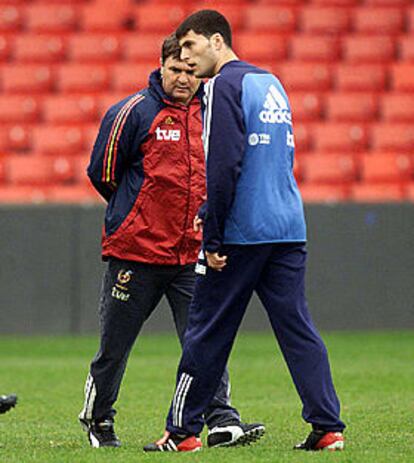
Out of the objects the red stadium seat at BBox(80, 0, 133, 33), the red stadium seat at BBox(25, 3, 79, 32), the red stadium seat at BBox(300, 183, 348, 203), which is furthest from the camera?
the red stadium seat at BBox(25, 3, 79, 32)

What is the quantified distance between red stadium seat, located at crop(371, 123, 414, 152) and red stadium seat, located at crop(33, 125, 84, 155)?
10.8ft

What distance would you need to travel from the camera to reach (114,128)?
727cm

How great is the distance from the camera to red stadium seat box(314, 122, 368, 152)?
1700cm

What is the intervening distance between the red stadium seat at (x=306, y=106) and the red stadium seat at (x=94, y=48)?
2.52 meters

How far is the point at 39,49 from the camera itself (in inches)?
756

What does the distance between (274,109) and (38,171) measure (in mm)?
10397

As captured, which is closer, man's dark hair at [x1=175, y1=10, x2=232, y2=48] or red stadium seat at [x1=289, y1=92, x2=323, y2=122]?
man's dark hair at [x1=175, y1=10, x2=232, y2=48]

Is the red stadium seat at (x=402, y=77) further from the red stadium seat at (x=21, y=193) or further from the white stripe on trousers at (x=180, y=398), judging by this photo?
the white stripe on trousers at (x=180, y=398)

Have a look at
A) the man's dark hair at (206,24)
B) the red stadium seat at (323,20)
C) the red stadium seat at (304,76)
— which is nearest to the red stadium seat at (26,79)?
the red stadium seat at (304,76)

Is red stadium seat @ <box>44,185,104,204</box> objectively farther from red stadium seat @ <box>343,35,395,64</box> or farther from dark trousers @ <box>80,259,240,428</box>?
dark trousers @ <box>80,259,240,428</box>

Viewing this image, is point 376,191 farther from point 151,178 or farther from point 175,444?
point 175,444

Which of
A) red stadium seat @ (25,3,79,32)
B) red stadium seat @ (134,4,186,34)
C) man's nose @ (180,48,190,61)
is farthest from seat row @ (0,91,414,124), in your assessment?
man's nose @ (180,48,190,61)

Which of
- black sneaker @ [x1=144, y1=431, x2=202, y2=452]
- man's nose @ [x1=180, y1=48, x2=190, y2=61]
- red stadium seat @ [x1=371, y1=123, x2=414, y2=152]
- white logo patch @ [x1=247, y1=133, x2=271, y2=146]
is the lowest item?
black sneaker @ [x1=144, y1=431, x2=202, y2=452]

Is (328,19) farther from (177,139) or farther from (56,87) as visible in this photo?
(177,139)
